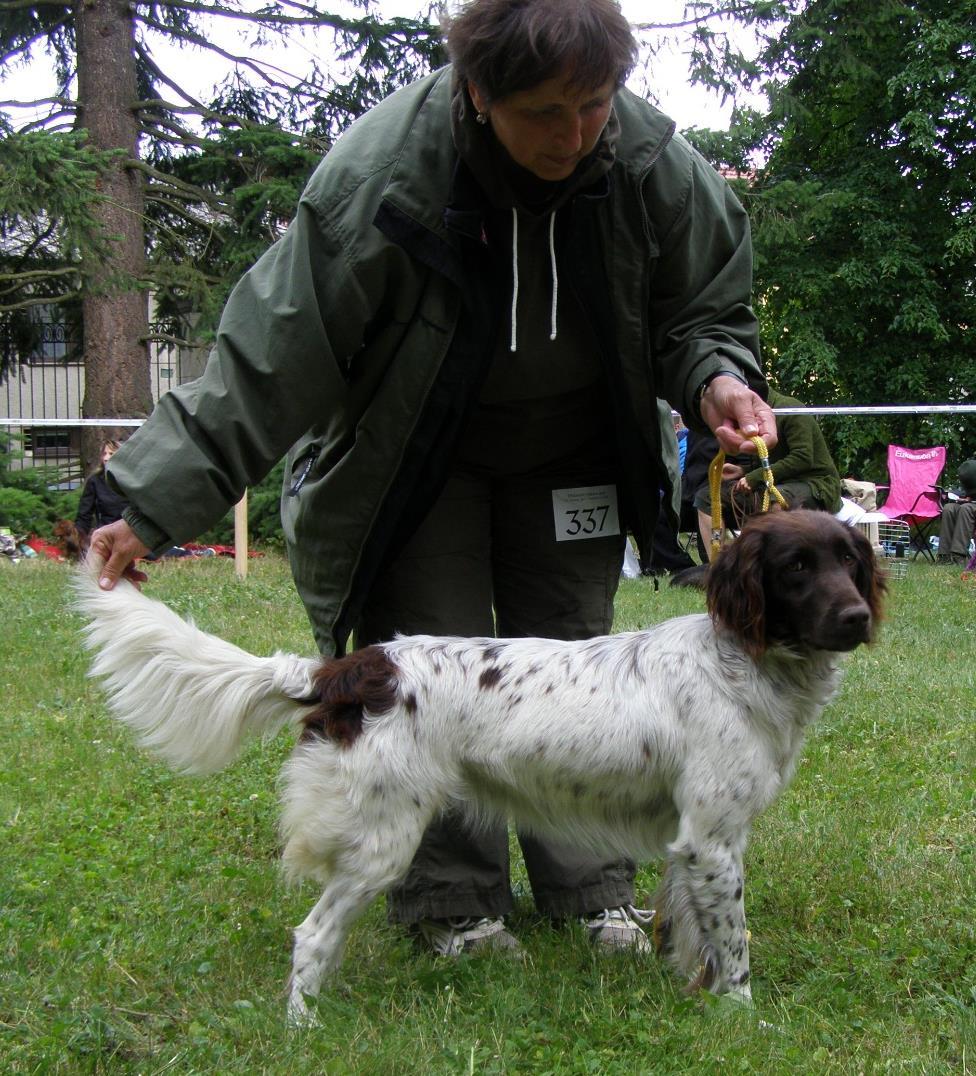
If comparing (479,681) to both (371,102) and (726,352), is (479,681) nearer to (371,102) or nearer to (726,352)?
(726,352)

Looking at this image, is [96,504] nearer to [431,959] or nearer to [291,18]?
[291,18]

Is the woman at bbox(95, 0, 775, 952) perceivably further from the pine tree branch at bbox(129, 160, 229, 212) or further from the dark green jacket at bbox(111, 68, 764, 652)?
the pine tree branch at bbox(129, 160, 229, 212)

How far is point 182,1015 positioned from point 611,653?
1299 millimetres

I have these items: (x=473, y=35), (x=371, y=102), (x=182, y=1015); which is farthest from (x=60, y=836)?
(x=371, y=102)

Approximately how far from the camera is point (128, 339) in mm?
14352

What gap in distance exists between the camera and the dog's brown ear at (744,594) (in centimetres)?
281

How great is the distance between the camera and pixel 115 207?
1410cm

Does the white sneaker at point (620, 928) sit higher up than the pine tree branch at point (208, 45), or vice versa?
the pine tree branch at point (208, 45)

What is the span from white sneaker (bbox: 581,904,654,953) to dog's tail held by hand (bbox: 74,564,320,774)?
41.5 inches

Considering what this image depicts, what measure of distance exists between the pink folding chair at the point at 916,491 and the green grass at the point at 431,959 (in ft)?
38.9

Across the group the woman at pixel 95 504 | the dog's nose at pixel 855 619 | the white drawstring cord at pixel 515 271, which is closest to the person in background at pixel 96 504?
the woman at pixel 95 504

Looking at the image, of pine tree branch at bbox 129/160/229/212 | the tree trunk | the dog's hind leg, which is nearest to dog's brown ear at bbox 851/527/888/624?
the dog's hind leg

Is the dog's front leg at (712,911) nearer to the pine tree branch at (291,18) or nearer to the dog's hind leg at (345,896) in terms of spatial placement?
the dog's hind leg at (345,896)

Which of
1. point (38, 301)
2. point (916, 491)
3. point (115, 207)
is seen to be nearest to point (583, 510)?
point (115, 207)
